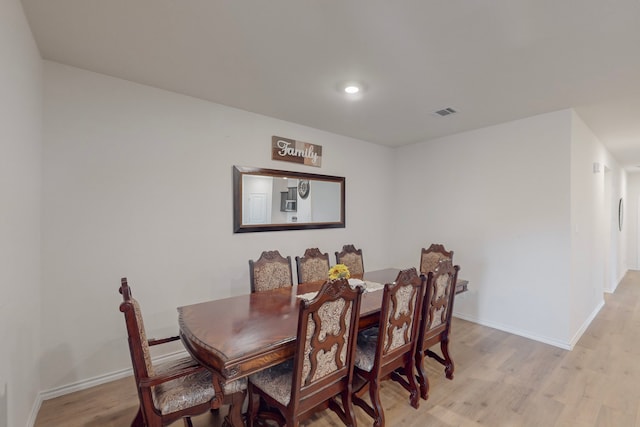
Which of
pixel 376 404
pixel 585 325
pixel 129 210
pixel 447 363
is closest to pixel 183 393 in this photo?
pixel 376 404

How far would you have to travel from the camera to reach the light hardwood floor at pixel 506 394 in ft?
6.79

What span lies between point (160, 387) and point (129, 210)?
161cm

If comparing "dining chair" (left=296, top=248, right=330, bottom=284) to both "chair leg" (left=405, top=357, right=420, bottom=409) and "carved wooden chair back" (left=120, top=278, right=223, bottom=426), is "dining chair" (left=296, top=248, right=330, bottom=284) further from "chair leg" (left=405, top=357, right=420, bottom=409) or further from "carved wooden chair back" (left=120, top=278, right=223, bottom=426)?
"carved wooden chair back" (left=120, top=278, right=223, bottom=426)

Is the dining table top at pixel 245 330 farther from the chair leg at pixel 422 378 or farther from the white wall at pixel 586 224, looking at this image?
the white wall at pixel 586 224

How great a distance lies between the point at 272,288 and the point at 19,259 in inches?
69.5

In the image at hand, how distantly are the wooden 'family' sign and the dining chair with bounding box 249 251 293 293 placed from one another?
131 centimetres

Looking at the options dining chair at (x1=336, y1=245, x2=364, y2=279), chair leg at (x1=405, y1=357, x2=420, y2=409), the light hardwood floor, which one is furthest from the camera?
dining chair at (x1=336, y1=245, x2=364, y2=279)

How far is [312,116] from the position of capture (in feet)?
11.6

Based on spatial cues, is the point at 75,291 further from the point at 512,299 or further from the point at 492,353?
the point at 512,299

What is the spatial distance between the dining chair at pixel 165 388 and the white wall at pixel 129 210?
3.68 ft

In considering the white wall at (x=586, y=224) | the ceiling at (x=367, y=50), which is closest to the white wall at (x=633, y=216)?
the white wall at (x=586, y=224)

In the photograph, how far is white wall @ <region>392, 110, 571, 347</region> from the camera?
327 centimetres

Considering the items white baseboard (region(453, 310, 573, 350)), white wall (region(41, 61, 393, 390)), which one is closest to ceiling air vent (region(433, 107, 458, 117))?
white wall (region(41, 61, 393, 390))

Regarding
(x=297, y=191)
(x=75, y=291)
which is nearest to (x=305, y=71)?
(x=297, y=191)
